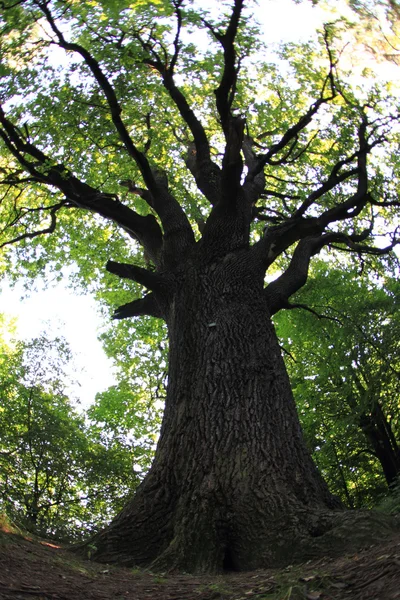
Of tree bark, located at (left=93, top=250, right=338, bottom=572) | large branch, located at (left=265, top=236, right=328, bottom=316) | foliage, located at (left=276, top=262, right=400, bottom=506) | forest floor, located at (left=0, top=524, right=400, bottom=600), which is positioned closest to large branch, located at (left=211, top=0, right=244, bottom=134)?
large branch, located at (left=265, top=236, right=328, bottom=316)

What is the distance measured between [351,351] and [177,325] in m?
4.30

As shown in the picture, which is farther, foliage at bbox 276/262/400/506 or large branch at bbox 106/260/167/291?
foliage at bbox 276/262/400/506

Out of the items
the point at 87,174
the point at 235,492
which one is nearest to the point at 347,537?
the point at 235,492

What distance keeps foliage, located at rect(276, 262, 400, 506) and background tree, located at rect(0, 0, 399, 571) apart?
160cm

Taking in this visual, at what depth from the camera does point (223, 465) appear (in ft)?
17.0

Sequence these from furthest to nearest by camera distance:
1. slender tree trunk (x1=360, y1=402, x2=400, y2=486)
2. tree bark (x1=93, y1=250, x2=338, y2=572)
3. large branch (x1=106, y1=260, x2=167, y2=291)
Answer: slender tree trunk (x1=360, y1=402, x2=400, y2=486), large branch (x1=106, y1=260, x2=167, y2=291), tree bark (x1=93, y1=250, x2=338, y2=572)

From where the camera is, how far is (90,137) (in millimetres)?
9672

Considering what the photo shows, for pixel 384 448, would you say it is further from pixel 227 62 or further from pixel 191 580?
pixel 227 62

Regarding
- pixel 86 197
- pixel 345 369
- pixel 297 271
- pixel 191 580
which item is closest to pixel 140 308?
pixel 86 197

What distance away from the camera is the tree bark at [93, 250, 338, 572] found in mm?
4594

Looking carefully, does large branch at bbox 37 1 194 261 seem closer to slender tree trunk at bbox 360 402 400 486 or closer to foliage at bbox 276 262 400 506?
foliage at bbox 276 262 400 506

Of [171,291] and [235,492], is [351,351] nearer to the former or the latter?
[171,291]

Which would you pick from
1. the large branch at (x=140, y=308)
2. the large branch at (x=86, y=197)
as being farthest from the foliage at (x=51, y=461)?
the large branch at (x=86, y=197)

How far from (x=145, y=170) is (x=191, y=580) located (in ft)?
19.5
